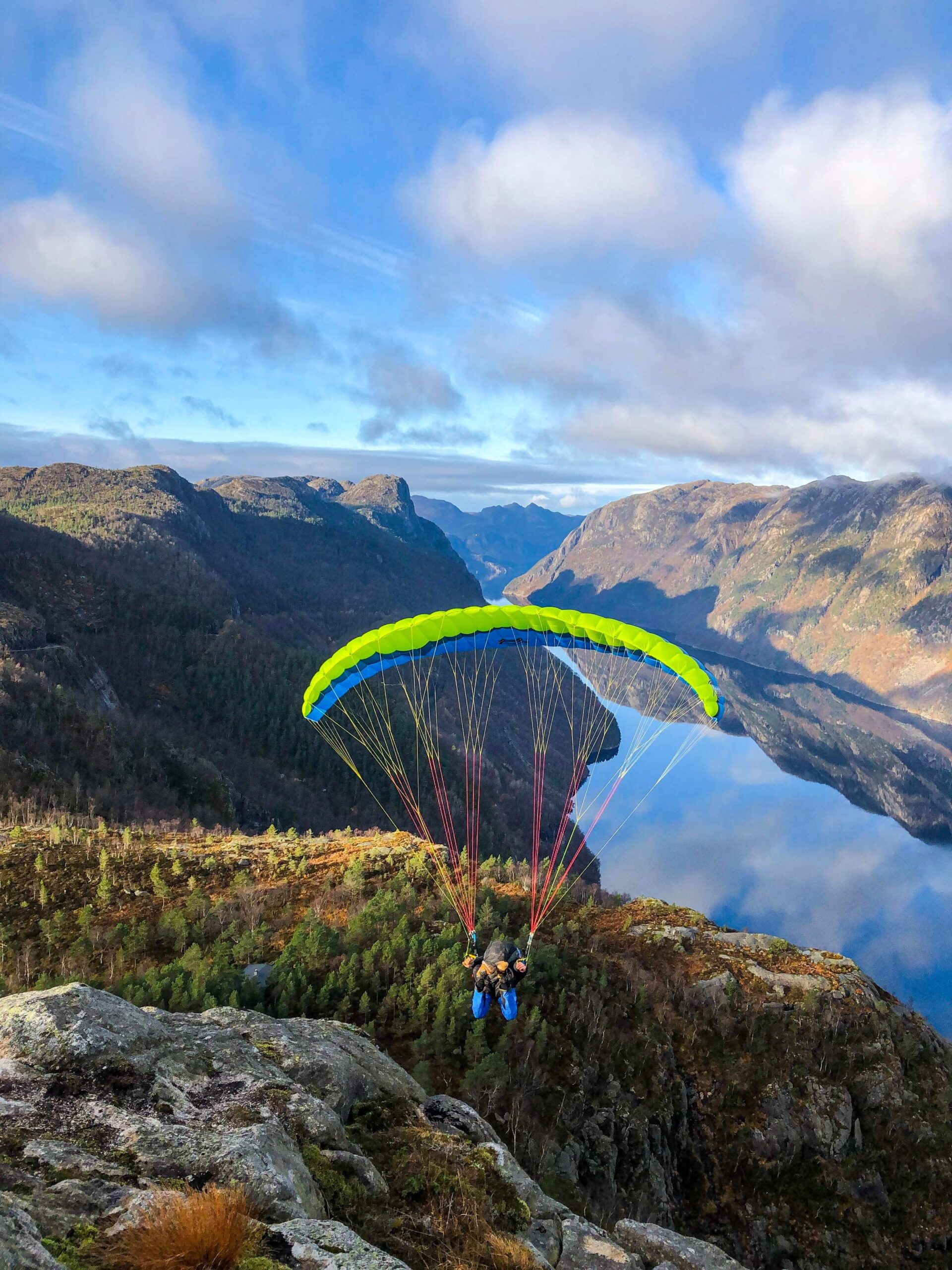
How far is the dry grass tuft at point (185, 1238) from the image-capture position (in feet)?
15.2

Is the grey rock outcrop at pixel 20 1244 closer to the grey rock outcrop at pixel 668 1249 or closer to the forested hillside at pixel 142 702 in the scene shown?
the grey rock outcrop at pixel 668 1249

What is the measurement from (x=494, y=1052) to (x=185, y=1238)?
10.6 m

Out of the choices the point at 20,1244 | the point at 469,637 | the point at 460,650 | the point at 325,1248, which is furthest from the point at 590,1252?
the point at 460,650

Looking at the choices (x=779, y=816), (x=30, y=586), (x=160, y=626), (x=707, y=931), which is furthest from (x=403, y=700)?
(x=779, y=816)

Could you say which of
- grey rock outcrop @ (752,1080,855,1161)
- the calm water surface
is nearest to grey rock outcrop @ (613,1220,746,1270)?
grey rock outcrop @ (752,1080,855,1161)

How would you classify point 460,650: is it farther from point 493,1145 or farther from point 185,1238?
point 185,1238

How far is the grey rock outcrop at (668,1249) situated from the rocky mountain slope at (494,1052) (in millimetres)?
51

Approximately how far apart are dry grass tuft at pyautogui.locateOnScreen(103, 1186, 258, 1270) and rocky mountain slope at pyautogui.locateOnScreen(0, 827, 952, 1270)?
123cm

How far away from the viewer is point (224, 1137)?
6.50 m

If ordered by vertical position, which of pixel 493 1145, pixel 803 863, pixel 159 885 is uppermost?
pixel 493 1145

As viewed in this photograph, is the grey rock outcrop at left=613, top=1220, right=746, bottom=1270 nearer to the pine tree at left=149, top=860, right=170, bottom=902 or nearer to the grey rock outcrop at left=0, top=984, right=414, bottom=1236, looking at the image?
the grey rock outcrop at left=0, top=984, right=414, bottom=1236

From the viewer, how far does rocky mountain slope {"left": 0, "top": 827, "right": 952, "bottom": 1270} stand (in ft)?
24.2

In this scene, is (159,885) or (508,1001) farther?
(159,885)

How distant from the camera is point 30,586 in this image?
86.6 metres
